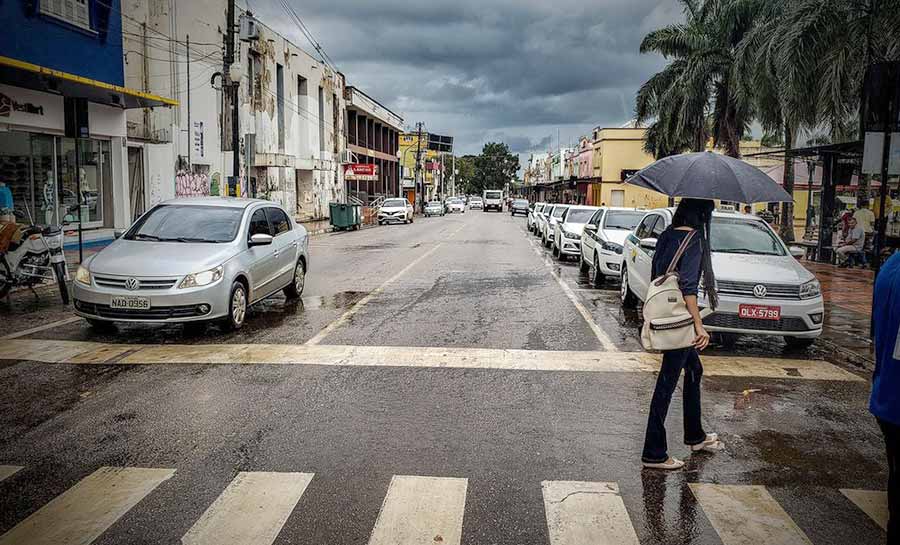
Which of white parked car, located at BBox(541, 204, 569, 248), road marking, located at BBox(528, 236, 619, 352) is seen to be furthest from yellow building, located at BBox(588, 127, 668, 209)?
road marking, located at BBox(528, 236, 619, 352)

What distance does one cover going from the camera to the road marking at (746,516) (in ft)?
13.2

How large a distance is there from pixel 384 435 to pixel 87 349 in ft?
15.1

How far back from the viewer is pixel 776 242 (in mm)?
10117

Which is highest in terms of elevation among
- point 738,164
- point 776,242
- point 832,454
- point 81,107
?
point 81,107

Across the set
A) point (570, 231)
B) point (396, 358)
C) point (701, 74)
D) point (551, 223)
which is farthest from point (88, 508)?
point (701, 74)

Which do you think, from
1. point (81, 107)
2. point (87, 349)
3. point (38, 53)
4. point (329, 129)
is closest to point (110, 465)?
point (87, 349)

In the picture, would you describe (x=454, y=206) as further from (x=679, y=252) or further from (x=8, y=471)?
(x=8, y=471)

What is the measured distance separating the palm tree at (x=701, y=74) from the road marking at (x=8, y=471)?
1022 inches

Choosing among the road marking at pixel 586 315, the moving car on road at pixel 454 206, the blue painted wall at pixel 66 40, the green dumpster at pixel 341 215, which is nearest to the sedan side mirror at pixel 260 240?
the road marking at pixel 586 315

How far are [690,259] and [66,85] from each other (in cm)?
1716

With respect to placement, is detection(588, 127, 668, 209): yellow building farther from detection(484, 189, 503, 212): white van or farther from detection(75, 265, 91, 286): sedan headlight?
detection(75, 265, 91, 286): sedan headlight

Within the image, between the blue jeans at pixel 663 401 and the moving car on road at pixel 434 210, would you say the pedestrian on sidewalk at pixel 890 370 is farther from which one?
the moving car on road at pixel 434 210

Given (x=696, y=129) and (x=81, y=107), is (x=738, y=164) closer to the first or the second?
(x=81, y=107)

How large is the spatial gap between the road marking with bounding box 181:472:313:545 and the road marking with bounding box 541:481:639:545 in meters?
1.51
